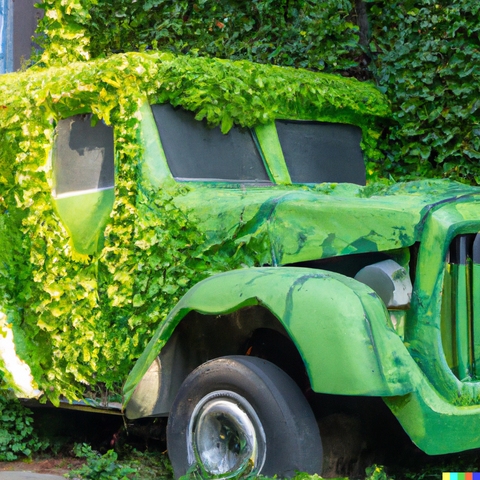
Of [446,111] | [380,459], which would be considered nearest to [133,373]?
[380,459]

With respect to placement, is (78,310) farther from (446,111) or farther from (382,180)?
(446,111)

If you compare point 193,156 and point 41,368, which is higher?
point 193,156

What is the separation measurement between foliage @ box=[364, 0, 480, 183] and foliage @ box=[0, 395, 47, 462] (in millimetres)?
3445

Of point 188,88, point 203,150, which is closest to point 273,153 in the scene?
point 203,150

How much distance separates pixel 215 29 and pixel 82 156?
3199mm

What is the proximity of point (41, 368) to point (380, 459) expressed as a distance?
2241mm

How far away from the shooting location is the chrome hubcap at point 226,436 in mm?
2863

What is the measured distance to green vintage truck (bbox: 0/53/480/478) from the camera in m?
2.79

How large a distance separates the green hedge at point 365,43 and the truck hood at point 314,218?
192cm

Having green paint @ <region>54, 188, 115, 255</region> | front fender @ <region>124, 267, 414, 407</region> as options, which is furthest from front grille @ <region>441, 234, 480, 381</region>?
green paint @ <region>54, 188, 115, 255</region>

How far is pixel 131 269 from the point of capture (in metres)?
3.81

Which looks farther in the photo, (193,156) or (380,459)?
(193,156)

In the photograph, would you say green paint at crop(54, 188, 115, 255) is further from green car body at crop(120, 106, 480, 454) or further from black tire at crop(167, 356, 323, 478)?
black tire at crop(167, 356, 323, 478)
